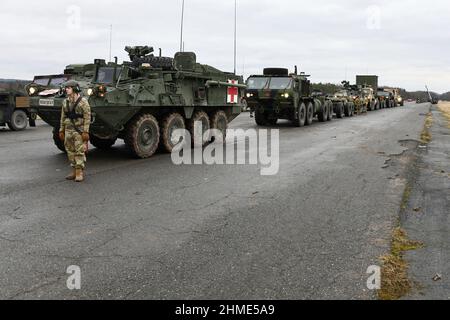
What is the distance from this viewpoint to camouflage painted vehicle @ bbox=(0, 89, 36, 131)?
631 inches

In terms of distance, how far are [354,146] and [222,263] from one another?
942 cm

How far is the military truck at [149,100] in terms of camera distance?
9211 millimetres

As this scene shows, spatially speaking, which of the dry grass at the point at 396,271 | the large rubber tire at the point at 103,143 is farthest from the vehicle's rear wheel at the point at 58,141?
the dry grass at the point at 396,271

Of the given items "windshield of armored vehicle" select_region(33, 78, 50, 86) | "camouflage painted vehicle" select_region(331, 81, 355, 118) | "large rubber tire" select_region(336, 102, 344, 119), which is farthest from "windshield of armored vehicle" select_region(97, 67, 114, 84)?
"large rubber tire" select_region(336, 102, 344, 119)

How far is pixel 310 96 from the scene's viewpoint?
20953 millimetres

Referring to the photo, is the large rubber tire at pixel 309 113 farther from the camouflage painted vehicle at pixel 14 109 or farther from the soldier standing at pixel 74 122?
the soldier standing at pixel 74 122

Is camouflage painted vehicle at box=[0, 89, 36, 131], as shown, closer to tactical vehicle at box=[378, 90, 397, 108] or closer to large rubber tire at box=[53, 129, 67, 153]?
large rubber tire at box=[53, 129, 67, 153]

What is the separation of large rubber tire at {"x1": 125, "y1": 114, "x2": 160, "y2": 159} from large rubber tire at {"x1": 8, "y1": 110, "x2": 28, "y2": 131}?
858 centimetres

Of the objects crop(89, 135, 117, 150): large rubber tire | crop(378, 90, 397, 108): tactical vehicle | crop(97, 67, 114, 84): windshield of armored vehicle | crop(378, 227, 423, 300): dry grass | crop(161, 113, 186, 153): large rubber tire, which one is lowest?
crop(378, 227, 423, 300): dry grass

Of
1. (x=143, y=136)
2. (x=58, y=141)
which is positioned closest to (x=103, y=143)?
(x=58, y=141)

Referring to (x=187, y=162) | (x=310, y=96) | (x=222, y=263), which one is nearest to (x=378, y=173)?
(x=187, y=162)

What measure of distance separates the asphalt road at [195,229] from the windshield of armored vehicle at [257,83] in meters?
10.4

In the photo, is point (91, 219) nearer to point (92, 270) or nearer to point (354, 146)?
point (92, 270)

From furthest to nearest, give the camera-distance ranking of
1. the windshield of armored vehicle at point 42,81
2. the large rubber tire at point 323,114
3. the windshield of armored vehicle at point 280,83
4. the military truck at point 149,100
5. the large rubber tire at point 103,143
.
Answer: the large rubber tire at point 323,114 → the windshield of armored vehicle at point 280,83 → the windshield of armored vehicle at point 42,81 → the large rubber tire at point 103,143 → the military truck at point 149,100
